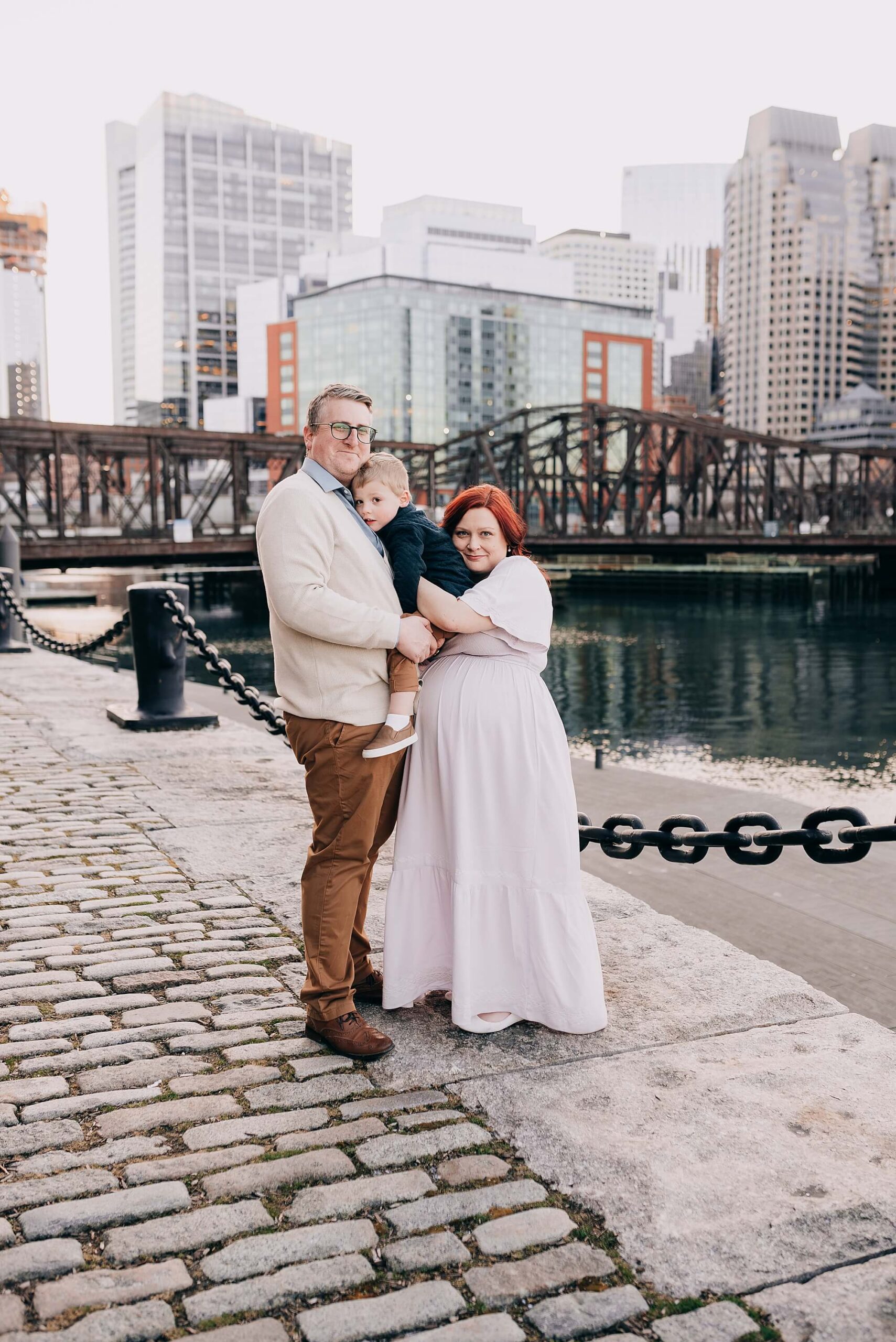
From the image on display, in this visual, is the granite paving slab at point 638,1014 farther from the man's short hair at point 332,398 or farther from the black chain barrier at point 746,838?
the man's short hair at point 332,398

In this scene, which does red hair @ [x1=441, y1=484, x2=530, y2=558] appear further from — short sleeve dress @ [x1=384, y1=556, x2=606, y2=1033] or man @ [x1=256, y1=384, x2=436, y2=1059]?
man @ [x1=256, y1=384, x2=436, y2=1059]

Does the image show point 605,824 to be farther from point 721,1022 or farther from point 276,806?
point 276,806

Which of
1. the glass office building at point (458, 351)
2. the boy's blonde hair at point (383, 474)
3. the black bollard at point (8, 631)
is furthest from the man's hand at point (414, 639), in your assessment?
the glass office building at point (458, 351)

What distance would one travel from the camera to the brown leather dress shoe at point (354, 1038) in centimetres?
347

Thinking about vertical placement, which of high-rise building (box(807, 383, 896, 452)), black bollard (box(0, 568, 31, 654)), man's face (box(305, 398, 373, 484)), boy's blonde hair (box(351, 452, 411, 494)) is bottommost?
black bollard (box(0, 568, 31, 654))

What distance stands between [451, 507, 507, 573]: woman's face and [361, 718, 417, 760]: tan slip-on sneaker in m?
0.57

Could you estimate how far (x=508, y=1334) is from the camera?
2.23m

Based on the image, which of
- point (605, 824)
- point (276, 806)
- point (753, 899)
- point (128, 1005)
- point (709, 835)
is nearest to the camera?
point (128, 1005)

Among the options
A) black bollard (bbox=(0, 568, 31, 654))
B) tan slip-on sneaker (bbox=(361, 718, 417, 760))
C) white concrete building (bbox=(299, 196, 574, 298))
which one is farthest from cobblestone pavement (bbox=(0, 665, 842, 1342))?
white concrete building (bbox=(299, 196, 574, 298))

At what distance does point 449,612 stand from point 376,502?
15.9 inches

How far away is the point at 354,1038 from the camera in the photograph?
11.4 ft

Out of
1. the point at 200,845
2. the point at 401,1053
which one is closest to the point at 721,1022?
the point at 401,1053

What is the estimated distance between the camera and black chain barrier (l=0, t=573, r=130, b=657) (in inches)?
469

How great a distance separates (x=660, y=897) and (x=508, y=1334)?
369 cm
